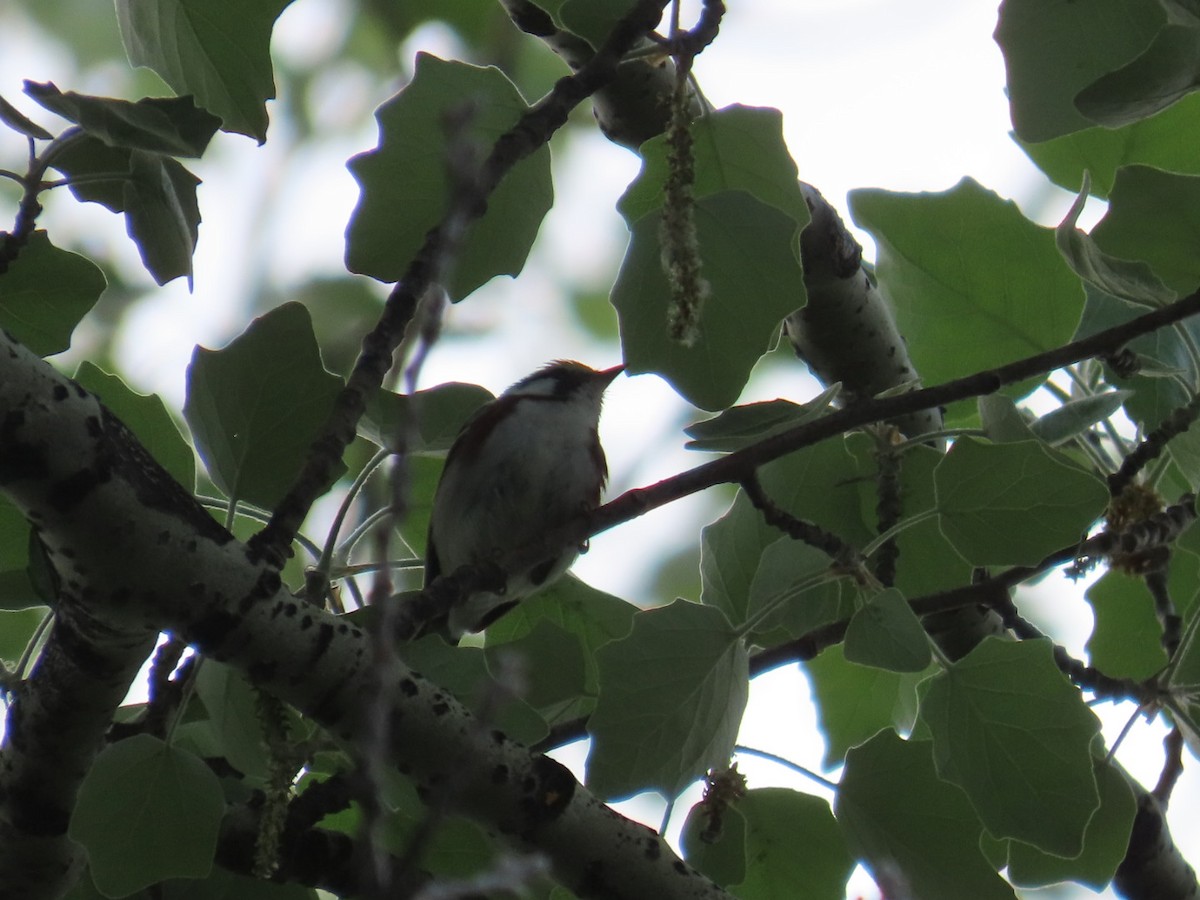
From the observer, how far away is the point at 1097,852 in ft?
5.89

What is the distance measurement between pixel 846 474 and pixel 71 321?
1.19 metres

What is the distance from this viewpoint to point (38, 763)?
1.65 m

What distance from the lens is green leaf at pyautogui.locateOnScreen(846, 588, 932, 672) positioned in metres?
1.50

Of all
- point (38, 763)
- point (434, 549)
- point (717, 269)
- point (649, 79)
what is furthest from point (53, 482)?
point (434, 549)

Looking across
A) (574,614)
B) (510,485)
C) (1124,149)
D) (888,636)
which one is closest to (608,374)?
(510,485)

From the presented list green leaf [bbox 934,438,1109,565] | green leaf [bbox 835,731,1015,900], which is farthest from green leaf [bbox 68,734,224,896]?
green leaf [bbox 934,438,1109,565]

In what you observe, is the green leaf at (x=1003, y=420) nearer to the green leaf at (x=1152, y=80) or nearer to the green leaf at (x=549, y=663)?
the green leaf at (x=1152, y=80)

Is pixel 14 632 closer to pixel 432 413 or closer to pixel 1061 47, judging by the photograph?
pixel 432 413

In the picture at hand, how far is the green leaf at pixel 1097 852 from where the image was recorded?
69.9 inches

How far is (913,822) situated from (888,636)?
0.40 meters

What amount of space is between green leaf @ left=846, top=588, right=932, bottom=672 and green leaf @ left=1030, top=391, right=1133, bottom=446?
1.26ft

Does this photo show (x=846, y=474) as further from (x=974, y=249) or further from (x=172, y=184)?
(x=172, y=184)

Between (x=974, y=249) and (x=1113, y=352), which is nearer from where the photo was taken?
(x=1113, y=352)

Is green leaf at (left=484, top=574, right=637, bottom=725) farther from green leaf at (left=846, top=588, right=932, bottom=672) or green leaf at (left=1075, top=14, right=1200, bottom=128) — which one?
green leaf at (left=1075, top=14, right=1200, bottom=128)
